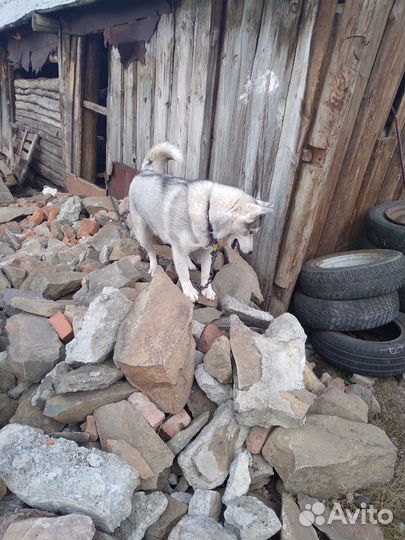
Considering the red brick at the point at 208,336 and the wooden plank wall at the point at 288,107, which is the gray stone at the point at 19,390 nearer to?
the red brick at the point at 208,336

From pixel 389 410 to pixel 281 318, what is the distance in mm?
1448

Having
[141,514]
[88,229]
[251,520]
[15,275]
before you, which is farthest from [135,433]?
[88,229]

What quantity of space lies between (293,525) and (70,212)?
16.3 feet

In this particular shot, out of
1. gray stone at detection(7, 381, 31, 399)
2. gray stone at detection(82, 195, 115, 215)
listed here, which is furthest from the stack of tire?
gray stone at detection(82, 195, 115, 215)

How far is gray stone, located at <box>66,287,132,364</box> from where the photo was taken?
2.61 m

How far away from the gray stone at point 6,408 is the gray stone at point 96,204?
141 inches

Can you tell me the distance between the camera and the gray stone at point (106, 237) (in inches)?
177

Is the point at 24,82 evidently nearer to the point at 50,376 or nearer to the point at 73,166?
the point at 73,166

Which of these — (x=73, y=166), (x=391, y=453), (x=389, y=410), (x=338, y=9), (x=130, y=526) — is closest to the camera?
Result: (x=130, y=526)

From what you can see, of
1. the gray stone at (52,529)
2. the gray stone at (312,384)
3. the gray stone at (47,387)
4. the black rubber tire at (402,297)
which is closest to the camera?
the gray stone at (52,529)

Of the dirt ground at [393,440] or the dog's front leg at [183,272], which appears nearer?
the dirt ground at [393,440]

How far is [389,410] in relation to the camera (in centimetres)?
346

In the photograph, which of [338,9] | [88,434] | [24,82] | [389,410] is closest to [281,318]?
[389,410]

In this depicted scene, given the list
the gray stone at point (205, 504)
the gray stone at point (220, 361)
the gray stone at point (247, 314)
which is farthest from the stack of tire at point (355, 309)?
the gray stone at point (205, 504)
